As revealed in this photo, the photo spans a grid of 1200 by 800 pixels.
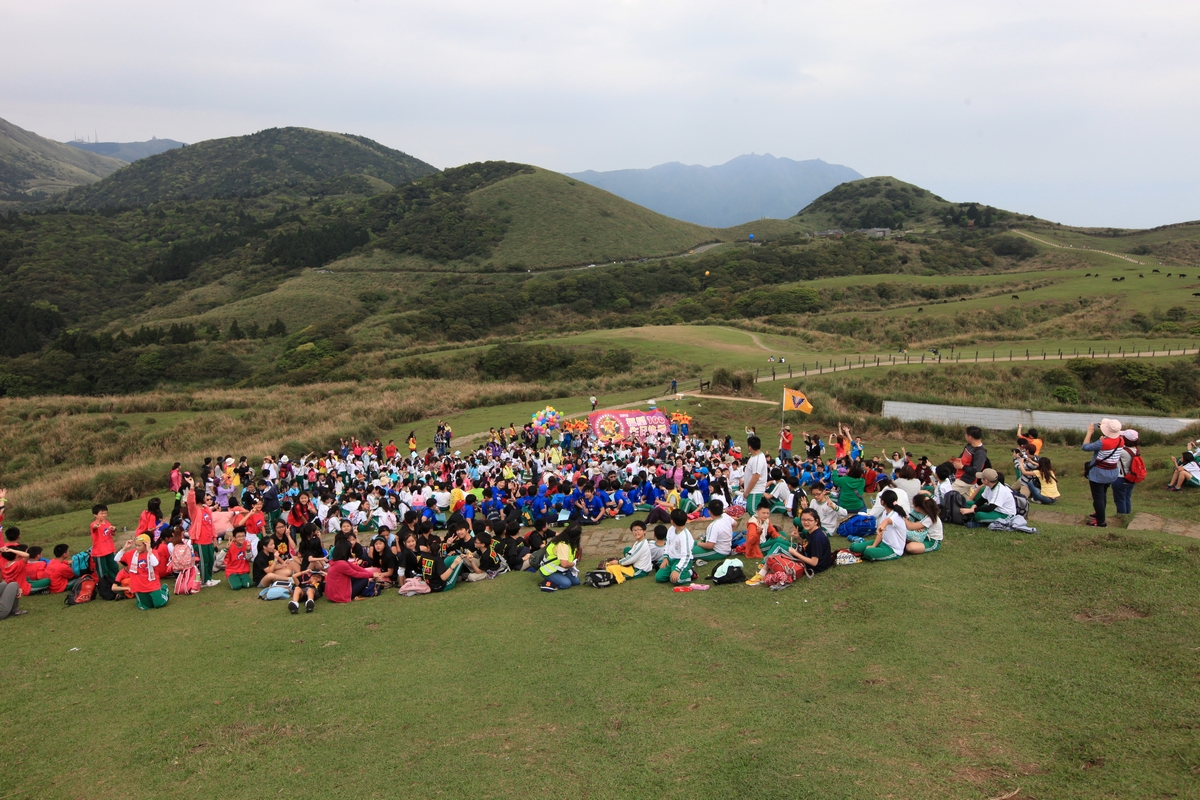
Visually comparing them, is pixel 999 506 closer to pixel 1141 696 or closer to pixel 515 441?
pixel 1141 696

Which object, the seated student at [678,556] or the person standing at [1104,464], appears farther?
the person standing at [1104,464]

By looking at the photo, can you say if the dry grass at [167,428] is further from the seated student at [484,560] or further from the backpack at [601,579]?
the backpack at [601,579]

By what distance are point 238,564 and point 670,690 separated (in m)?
7.55

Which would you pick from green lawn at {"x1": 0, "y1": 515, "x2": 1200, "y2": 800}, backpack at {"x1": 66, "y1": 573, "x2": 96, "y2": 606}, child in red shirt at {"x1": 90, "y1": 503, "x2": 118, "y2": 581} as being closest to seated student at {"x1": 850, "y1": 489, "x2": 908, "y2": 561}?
green lawn at {"x1": 0, "y1": 515, "x2": 1200, "y2": 800}

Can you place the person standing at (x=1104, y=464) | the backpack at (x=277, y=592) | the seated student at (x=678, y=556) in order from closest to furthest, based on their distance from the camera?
the seated student at (x=678, y=556) < the person standing at (x=1104, y=464) < the backpack at (x=277, y=592)

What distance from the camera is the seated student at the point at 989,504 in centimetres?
972

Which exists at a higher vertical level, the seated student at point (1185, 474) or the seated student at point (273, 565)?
the seated student at point (1185, 474)

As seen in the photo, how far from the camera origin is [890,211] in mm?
117062

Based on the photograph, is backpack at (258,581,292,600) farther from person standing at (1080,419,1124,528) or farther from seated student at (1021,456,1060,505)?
seated student at (1021,456,1060,505)

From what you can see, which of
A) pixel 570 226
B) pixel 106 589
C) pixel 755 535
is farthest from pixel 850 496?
pixel 570 226

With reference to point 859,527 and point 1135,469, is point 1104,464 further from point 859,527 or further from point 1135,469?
point 859,527

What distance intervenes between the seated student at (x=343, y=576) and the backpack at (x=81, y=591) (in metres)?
3.77

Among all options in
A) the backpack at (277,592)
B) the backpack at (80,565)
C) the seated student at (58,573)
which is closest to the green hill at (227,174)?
the backpack at (80,565)

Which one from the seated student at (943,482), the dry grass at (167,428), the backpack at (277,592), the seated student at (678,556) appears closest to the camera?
the seated student at (678,556)
